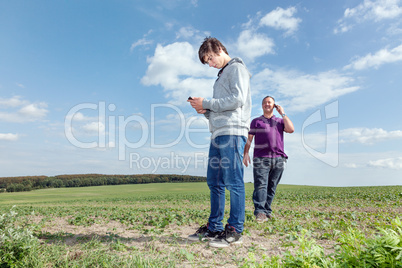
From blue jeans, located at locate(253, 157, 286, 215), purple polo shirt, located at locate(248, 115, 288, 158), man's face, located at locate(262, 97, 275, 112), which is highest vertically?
man's face, located at locate(262, 97, 275, 112)

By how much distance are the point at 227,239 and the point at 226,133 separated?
5.38 feet

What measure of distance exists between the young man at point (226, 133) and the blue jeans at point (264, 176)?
7.26ft

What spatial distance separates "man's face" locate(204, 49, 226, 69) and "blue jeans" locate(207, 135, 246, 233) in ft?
4.08

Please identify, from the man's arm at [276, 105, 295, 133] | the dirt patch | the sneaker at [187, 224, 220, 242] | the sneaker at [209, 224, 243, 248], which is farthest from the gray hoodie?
the man's arm at [276, 105, 295, 133]

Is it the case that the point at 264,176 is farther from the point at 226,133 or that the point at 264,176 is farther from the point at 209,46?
the point at 209,46

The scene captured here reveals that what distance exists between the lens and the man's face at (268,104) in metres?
6.84

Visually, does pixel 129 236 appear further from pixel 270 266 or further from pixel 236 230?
pixel 270 266

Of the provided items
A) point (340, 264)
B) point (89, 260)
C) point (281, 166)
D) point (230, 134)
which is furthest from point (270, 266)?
point (281, 166)

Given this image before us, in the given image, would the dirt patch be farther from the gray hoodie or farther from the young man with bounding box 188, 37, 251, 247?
the gray hoodie

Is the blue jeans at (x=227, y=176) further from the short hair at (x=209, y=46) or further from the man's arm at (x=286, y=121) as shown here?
the man's arm at (x=286, y=121)

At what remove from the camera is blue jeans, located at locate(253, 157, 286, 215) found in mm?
6473

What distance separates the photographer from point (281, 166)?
21.9 feet

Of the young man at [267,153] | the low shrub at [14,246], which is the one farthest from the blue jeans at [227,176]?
the low shrub at [14,246]

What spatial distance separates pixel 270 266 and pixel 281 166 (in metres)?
4.31
